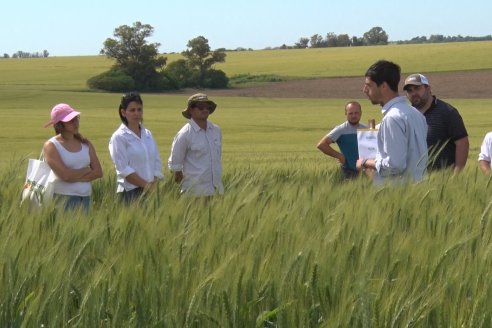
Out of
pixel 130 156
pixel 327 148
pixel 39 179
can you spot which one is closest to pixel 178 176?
pixel 130 156

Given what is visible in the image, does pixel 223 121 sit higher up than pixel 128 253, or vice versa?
pixel 128 253

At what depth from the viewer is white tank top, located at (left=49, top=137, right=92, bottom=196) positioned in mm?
5812

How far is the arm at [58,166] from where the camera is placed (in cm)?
577

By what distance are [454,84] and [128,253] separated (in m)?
47.8

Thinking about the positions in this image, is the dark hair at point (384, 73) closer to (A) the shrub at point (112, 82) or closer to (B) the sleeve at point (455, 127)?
(B) the sleeve at point (455, 127)

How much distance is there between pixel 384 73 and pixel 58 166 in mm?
2015

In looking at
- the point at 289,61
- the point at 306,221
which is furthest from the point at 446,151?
the point at 289,61

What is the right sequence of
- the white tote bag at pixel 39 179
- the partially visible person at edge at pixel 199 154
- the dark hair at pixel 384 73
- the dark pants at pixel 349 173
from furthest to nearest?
the dark pants at pixel 349 173 < the partially visible person at edge at pixel 199 154 < the white tote bag at pixel 39 179 < the dark hair at pixel 384 73

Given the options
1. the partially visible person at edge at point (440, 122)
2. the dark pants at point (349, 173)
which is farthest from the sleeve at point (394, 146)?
the dark pants at point (349, 173)

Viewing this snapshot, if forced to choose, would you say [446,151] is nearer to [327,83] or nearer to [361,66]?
[327,83]

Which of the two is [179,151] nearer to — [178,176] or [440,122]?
[178,176]

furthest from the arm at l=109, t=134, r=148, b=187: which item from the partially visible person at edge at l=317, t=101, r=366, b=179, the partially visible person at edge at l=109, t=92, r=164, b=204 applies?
the partially visible person at edge at l=317, t=101, r=366, b=179

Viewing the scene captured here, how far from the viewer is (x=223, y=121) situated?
105ft

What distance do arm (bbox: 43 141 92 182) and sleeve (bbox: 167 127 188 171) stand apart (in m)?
0.83
